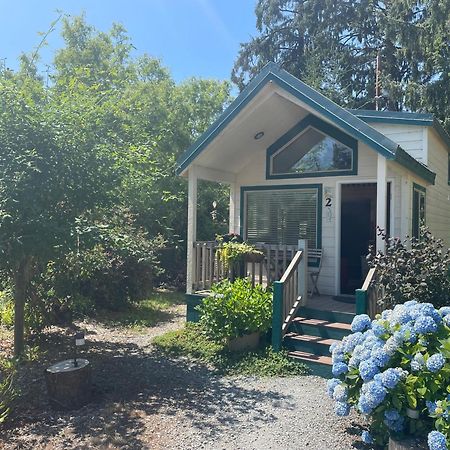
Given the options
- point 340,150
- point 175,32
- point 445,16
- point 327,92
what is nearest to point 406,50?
point 445,16

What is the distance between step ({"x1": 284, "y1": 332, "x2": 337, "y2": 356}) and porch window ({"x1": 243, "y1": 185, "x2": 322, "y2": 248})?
2527 mm

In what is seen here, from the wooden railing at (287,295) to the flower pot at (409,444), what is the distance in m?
2.92

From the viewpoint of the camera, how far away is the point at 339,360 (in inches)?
154

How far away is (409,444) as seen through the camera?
326 cm

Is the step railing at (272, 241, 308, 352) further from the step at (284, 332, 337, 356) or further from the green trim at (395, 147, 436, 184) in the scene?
the green trim at (395, 147, 436, 184)

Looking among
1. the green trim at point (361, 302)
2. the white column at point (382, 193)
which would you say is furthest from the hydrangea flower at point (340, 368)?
the white column at point (382, 193)

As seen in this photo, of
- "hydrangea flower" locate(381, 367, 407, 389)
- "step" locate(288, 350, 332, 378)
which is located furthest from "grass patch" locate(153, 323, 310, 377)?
"hydrangea flower" locate(381, 367, 407, 389)

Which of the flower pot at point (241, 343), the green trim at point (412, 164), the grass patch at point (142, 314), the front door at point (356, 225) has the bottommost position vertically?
the grass patch at point (142, 314)

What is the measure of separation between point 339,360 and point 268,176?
5601 millimetres

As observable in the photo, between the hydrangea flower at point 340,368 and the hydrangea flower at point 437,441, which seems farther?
the hydrangea flower at point 340,368

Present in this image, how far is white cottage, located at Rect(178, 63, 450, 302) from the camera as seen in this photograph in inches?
294

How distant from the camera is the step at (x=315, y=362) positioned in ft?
18.6

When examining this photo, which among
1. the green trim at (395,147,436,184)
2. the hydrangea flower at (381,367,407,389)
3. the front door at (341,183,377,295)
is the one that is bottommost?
the hydrangea flower at (381,367,407,389)

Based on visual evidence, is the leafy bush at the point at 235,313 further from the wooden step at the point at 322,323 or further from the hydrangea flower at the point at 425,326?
the hydrangea flower at the point at 425,326
